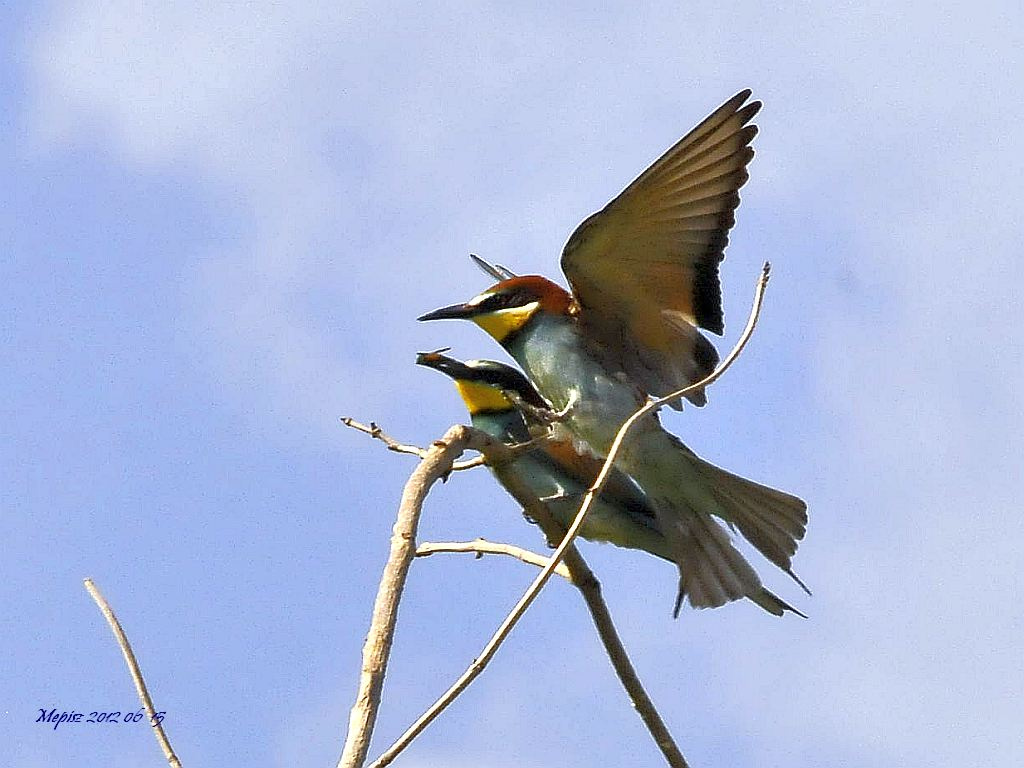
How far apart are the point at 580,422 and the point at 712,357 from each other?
1.30 feet

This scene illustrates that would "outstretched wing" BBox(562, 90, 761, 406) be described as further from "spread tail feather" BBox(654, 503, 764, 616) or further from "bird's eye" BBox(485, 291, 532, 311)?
"spread tail feather" BBox(654, 503, 764, 616)

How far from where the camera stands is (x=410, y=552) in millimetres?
2014

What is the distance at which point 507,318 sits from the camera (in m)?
4.05

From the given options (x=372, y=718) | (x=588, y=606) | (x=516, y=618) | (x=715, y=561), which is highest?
(x=715, y=561)

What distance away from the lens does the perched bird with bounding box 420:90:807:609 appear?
154 inches

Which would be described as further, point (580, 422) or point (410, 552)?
point (580, 422)

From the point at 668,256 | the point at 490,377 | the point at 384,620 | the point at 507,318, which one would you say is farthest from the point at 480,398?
the point at 384,620

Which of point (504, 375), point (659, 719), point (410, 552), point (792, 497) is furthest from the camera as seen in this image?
point (504, 375)

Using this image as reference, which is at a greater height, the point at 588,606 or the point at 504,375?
the point at 504,375

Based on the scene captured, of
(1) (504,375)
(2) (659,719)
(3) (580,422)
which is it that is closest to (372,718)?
(2) (659,719)

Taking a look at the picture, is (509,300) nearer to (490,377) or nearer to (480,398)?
(490,377)

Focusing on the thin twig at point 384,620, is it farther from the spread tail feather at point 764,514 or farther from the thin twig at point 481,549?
the spread tail feather at point 764,514

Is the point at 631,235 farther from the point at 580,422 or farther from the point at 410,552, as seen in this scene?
the point at 410,552

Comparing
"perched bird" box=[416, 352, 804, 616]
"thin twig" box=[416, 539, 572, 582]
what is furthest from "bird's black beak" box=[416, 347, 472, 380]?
"thin twig" box=[416, 539, 572, 582]
